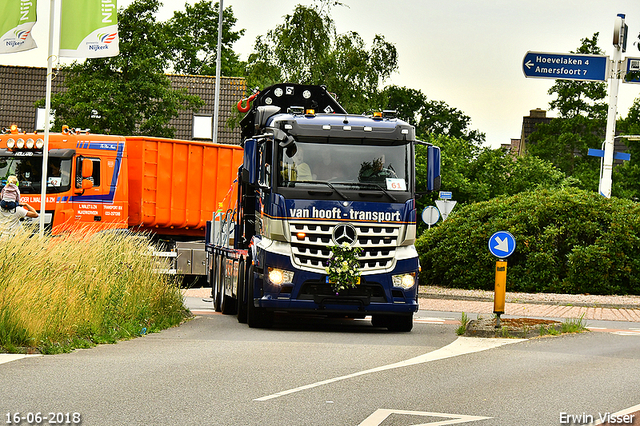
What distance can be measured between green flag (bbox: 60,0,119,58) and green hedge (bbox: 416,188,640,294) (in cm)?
1079

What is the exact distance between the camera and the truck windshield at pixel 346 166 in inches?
543

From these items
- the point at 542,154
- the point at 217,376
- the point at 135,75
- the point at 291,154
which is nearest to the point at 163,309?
the point at 291,154

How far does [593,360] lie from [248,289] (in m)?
5.20

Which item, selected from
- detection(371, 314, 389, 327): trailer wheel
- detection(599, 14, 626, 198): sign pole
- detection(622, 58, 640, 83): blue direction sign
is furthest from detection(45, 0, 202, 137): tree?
detection(371, 314, 389, 327): trailer wheel

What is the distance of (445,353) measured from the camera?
38.9 ft

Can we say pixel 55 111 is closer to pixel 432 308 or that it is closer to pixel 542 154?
pixel 432 308

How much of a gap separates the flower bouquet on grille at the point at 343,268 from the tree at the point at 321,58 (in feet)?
68.9

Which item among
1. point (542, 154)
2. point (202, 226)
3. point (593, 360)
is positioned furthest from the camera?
point (542, 154)

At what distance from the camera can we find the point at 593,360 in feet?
38.2

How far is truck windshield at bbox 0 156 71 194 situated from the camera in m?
21.0

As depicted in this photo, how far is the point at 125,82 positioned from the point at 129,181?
1501 cm

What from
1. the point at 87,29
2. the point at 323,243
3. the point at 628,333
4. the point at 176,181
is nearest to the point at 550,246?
the point at 628,333

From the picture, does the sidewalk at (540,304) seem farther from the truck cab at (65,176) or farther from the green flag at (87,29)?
the green flag at (87,29)

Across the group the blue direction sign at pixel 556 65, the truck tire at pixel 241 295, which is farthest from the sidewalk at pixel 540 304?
the truck tire at pixel 241 295
